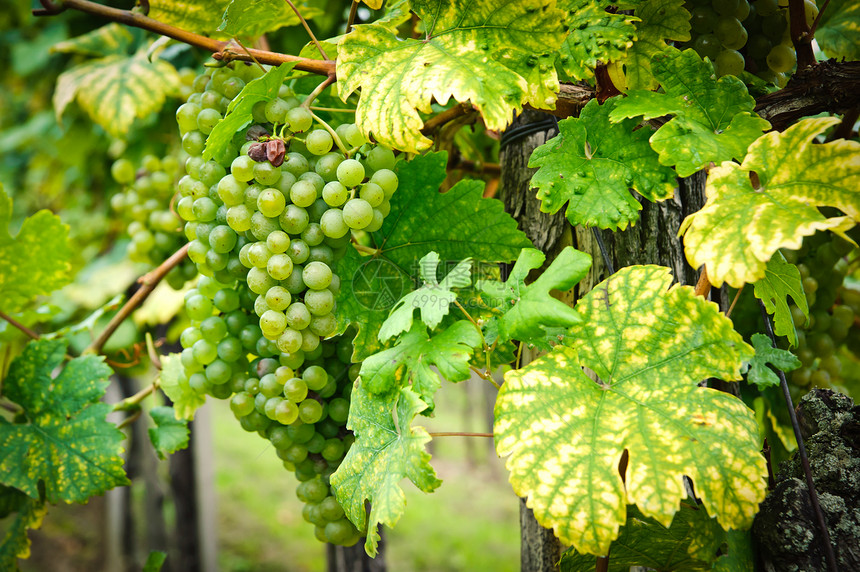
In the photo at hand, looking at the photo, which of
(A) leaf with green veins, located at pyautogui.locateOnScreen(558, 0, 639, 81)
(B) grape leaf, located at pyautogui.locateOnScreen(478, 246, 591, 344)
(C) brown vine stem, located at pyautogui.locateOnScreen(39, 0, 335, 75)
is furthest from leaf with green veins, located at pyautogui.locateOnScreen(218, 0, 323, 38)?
(B) grape leaf, located at pyautogui.locateOnScreen(478, 246, 591, 344)

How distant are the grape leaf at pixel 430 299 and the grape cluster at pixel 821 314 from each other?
0.70 metres

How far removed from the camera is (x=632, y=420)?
62 cm

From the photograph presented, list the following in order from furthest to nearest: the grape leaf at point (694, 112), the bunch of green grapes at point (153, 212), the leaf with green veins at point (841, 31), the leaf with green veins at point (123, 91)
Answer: the leaf with green veins at point (123, 91) → the bunch of green grapes at point (153, 212) → the leaf with green veins at point (841, 31) → the grape leaf at point (694, 112)

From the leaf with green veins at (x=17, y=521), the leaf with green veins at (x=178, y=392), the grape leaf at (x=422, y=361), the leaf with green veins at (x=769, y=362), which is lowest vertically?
the leaf with green veins at (x=17, y=521)

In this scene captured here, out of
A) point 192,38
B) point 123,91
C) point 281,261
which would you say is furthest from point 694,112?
point 123,91

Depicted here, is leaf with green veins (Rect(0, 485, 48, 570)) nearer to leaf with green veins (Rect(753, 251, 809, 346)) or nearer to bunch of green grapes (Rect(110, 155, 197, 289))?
bunch of green grapes (Rect(110, 155, 197, 289))

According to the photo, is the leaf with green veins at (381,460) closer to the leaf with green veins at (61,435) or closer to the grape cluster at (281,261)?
the grape cluster at (281,261)

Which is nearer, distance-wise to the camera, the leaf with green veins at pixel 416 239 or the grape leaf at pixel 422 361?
the grape leaf at pixel 422 361

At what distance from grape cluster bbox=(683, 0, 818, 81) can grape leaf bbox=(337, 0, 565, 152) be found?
29 centimetres

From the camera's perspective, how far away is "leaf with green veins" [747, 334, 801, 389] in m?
0.73

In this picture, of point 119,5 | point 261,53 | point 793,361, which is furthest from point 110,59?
point 793,361

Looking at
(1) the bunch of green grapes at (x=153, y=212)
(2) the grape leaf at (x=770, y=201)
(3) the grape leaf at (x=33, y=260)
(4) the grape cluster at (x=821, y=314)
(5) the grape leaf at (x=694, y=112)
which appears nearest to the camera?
(2) the grape leaf at (x=770, y=201)

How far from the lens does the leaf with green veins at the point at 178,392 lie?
3.36ft

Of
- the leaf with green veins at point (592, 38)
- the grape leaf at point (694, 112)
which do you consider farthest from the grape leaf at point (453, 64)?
the grape leaf at point (694, 112)
